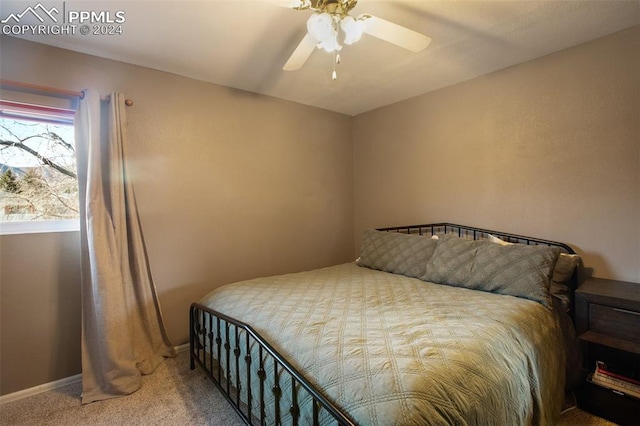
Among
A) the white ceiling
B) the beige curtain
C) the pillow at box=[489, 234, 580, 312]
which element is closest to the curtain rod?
the beige curtain

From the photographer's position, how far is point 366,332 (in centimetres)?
139

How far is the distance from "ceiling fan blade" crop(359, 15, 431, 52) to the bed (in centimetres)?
144

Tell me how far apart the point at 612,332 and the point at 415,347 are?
4.32 ft

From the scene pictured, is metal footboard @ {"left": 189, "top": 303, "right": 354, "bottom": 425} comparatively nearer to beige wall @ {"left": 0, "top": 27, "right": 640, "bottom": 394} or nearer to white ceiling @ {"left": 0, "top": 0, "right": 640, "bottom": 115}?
beige wall @ {"left": 0, "top": 27, "right": 640, "bottom": 394}

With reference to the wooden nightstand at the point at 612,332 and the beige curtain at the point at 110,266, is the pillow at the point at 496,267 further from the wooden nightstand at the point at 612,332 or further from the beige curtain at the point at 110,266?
the beige curtain at the point at 110,266

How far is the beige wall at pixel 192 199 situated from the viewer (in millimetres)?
2014

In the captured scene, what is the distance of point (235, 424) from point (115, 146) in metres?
1.96

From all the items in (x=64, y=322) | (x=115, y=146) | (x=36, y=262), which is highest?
(x=115, y=146)

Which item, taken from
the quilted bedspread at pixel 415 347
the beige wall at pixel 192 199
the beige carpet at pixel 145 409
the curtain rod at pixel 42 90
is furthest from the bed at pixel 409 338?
the curtain rod at pixel 42 90

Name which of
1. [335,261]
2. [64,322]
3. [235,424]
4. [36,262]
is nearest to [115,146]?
[36,262]

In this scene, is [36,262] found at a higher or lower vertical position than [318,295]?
higher

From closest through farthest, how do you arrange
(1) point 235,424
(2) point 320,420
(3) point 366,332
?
(2) point 320,420 → (3) point 366,332 → (1) point 235,424

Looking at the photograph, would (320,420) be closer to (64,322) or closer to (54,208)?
(64,322)

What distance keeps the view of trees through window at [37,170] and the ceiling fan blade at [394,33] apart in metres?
2.18
